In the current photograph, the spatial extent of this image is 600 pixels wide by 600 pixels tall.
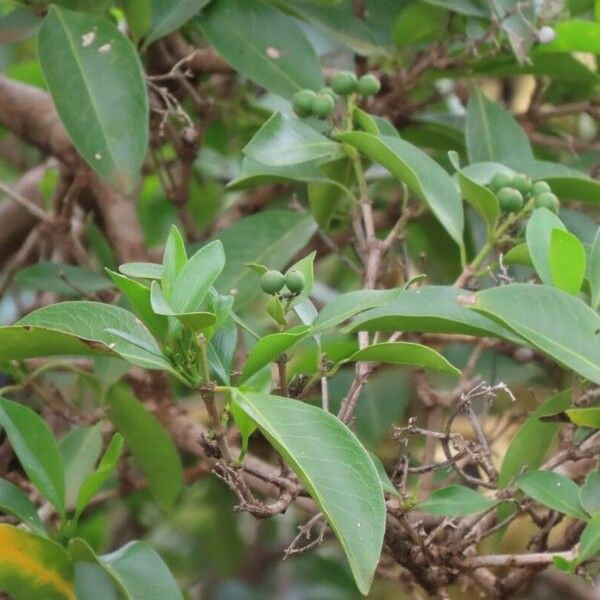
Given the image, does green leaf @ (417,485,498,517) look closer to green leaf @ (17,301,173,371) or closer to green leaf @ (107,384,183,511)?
green leaf @ (17,301,173,371)

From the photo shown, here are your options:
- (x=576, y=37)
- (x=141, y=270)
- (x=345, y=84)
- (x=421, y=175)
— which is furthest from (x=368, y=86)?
(x=141, y=270)

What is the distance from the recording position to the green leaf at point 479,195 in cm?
86

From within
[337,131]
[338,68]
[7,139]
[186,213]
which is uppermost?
[337,131]

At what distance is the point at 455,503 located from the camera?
0.76 meters

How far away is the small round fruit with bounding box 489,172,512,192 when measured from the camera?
2.90 feet

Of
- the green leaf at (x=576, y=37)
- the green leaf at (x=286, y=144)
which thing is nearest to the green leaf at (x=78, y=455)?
the green leaf at (x=286, y=144)

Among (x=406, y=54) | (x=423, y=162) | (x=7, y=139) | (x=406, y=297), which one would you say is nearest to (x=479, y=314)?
(x=406, y=297)

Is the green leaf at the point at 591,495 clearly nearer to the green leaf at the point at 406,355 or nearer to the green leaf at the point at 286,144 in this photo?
the green leaf at the point at 406,355

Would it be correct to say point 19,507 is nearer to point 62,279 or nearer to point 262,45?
point 62,279

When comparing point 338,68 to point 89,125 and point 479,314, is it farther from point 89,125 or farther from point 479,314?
point 479,314

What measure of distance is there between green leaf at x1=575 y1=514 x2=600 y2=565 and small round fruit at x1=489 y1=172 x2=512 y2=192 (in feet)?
0.94

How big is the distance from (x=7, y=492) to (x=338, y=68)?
0.66 meters

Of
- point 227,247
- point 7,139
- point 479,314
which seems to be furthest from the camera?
point 7,139

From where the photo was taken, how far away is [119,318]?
2.34 ft
